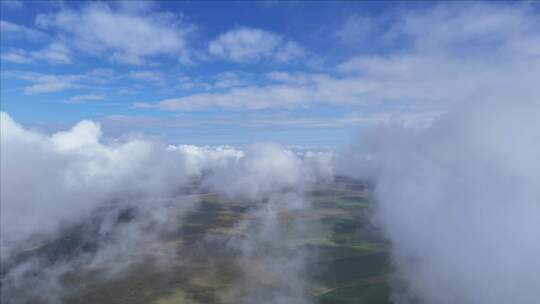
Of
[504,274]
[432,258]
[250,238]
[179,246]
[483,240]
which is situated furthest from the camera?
[250,238]

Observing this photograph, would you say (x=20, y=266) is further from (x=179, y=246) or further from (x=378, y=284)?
(x=378, y=284)

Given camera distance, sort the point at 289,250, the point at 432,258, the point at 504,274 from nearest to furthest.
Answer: the point at 504,274, the point at 432,258, the point at 289,250

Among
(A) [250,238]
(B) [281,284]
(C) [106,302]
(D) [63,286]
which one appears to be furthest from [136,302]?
(A) [250,238]

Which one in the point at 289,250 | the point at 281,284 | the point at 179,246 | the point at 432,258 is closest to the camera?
the point at 281,284

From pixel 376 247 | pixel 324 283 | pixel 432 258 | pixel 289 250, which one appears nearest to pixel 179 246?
pixel 289 250

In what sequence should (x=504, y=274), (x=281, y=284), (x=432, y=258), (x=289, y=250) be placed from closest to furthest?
(x=504, y=274) < (x=281, y=284) < (x=432, y=258) < (x=289, y=250)

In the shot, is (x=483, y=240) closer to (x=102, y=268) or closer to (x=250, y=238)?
(x=250, y=238)

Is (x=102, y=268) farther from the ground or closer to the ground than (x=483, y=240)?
closer to the ground

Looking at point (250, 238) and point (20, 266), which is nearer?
point (20, 266)

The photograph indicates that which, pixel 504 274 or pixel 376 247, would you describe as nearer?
pixel 504 274
